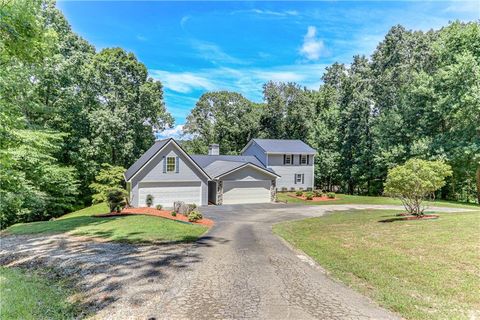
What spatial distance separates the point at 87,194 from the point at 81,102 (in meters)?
9.19

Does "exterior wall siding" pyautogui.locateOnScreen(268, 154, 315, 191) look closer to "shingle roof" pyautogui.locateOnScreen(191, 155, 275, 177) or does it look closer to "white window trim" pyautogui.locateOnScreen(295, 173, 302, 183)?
"white window trim" pyautogui.locateOnScreen(295, 173, 302, 183)

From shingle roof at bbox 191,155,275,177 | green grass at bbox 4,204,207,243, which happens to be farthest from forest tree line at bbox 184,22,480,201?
green grass at bbox 4,204,207,243

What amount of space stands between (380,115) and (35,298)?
37967 mm

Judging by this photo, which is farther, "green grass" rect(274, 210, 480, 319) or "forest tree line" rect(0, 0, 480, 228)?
"forest tree line" rect(0, 0, 480, 228)

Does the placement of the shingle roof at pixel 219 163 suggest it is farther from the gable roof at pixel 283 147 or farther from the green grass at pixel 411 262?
the green grass at pixel 411 262

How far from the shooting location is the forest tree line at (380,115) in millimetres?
26984

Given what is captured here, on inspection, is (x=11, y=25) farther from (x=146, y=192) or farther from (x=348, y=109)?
(x=348, y=109)

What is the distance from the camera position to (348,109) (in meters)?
38.0

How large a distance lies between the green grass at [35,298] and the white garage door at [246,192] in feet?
68.1

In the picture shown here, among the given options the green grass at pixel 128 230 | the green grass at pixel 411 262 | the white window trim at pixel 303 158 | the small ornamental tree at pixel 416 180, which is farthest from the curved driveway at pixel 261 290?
the white window trim at pixel 303 158

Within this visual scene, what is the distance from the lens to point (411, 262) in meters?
8.11

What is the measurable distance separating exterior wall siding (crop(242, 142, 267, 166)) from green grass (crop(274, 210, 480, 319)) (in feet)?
76.3

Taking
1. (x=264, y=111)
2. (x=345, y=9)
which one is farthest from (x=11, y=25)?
(x=264, y=111)

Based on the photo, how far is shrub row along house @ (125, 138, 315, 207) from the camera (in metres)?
25.3
